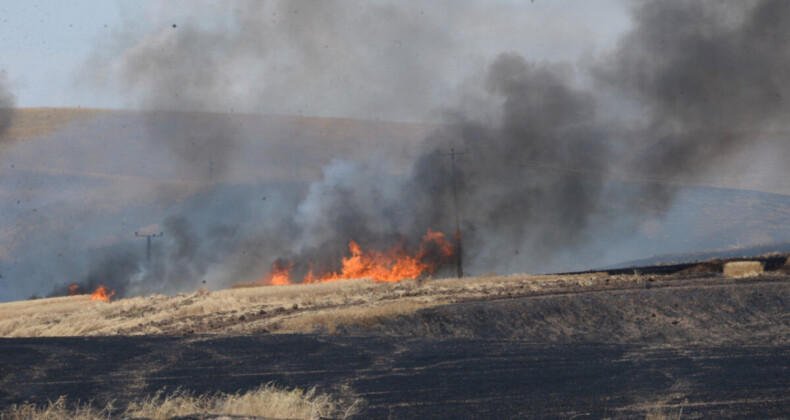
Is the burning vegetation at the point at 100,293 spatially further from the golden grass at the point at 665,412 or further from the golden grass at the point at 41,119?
the golden grass at the point at 41,119

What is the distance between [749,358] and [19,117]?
4185 inches

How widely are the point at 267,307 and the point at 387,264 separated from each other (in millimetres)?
18727

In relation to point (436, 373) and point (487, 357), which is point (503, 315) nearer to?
point (487, 357)

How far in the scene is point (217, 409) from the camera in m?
15.3

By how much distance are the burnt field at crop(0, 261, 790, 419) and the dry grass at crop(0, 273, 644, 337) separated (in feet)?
1.22

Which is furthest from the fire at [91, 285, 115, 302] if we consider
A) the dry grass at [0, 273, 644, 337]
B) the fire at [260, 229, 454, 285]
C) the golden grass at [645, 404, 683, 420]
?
the golden grass at [645, 404, 683, 420]

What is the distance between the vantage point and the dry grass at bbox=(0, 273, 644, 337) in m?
32.9

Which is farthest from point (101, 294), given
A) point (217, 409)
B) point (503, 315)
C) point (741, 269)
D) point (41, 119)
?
point (41, 119)

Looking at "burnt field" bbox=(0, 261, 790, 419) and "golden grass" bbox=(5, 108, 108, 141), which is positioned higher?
"golden grass" bbox=(5, 108, 108, 141)

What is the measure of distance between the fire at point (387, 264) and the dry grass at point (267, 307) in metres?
6.03

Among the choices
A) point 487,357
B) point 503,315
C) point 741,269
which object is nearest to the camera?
point 487,357

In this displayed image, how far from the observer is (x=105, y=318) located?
4066 centimetres

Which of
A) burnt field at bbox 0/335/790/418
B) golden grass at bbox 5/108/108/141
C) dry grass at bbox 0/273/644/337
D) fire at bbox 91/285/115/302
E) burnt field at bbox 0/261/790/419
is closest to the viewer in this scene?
burnt field at bbox 0/335/790/418

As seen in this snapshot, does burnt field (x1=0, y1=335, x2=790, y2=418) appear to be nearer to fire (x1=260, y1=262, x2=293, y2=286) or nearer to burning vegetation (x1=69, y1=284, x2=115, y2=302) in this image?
burning vegetation (x1=69, y1=284, x2=115, y2=302)
